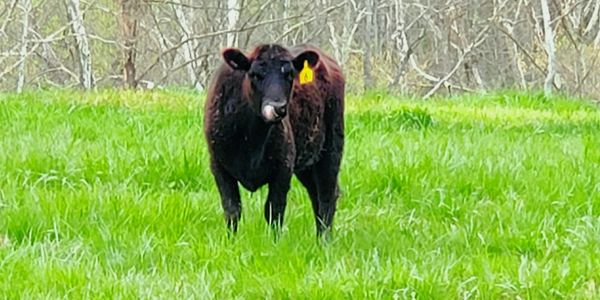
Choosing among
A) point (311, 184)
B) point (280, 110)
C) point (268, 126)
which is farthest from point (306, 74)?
point (311, 184)

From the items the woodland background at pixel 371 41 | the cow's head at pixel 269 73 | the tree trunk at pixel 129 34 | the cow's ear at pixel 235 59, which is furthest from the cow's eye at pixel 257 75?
the woodland background at pixel 371 41

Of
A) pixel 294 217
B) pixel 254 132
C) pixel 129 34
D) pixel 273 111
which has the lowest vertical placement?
pixel 294 217

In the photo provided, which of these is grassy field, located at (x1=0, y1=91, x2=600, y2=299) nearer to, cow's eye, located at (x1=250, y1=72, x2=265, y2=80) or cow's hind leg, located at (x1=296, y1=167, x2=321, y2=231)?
cow's hind leg, located at (x1=296, y1=167, x2=321, y2=231)

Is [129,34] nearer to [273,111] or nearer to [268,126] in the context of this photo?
[268,126]

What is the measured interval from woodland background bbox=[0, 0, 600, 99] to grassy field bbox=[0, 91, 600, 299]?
893 cm

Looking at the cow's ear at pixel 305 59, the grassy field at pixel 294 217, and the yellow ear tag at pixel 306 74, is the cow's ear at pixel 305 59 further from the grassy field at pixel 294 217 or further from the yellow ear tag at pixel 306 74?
the grassy field at pixel 294 217

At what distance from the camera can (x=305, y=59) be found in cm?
590

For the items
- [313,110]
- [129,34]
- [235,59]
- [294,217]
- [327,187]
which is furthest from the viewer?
[129,34]

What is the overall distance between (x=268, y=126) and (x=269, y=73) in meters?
0.40

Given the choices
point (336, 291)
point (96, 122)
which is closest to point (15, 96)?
point (96, 122)

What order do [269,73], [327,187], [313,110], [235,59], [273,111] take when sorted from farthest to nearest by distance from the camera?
[327,187]
[313,110]
[235,59]
[269,73]
[273,111]

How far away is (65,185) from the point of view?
6.84 metres

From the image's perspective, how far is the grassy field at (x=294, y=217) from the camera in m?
4.77

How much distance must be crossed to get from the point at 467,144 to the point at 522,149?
453mm
